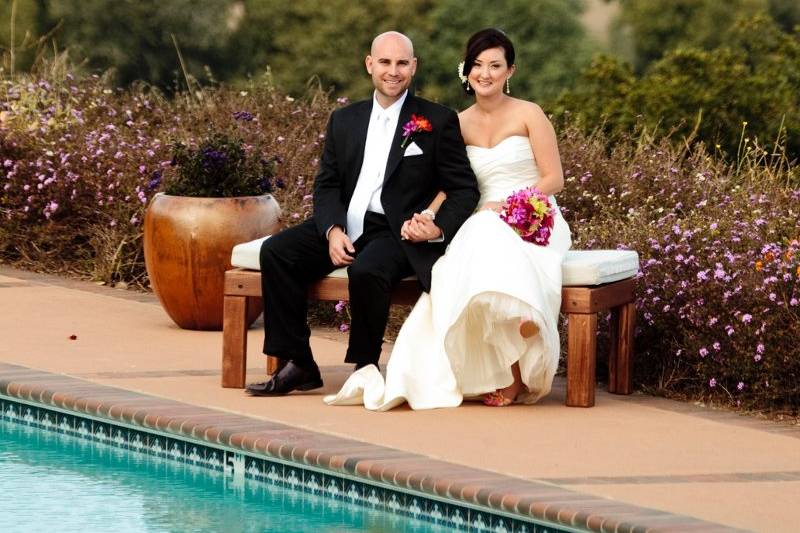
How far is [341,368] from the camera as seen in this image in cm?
732

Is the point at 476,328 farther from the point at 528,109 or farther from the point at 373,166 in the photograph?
the point at 528,109

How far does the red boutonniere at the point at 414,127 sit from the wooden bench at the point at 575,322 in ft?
2.02

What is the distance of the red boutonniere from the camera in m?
6.64

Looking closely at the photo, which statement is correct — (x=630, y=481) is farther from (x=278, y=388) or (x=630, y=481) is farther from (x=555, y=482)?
(x=278, y=388)

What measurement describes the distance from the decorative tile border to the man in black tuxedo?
0.63 meters

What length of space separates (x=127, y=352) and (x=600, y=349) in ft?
7.42

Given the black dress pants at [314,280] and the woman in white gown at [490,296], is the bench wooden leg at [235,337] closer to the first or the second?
the black dress pants at [314,280]

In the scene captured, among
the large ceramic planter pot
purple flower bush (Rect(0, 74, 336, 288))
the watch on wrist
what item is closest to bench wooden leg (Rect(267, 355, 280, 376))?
the large ceramic planter pot

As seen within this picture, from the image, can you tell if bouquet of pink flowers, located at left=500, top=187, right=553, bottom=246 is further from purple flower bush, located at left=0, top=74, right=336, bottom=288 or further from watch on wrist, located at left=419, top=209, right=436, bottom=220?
purple flower bush, located at left=0, top=74, right=336, bottom=288

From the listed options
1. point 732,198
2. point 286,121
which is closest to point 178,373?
point 732,198

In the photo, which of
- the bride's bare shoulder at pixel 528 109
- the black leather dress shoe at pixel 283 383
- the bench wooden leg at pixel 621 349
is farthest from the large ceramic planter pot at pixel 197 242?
the bench wooden leg at pixel 621 349

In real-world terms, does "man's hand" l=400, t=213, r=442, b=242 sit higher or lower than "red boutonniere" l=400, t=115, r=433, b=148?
lower

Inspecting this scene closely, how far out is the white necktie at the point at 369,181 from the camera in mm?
6723

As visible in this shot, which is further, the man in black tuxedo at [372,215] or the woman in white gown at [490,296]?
the man in black tuxedo at [372,215]
